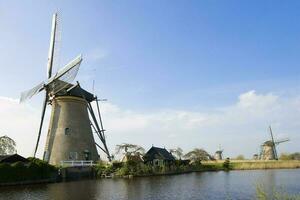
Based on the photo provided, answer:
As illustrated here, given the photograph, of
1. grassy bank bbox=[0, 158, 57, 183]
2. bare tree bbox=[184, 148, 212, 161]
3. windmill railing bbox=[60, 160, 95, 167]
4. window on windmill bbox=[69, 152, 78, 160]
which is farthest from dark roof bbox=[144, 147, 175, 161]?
grassy bank bbox=[0, 158, 57, 183]

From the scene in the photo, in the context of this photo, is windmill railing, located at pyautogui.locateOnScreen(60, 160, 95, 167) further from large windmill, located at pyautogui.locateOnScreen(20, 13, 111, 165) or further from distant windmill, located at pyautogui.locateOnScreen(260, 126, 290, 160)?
distant windmill, located at pyautogui.locateOnScreen(260, 126, 290, 160)

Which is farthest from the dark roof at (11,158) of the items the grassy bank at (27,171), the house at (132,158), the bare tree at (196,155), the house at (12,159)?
the bare tree at (196,155)

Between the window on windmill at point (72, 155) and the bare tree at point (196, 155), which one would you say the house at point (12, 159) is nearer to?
the window on windmill at point (72, 155)

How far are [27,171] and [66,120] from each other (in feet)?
28.5

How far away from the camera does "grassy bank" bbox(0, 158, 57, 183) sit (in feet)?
101

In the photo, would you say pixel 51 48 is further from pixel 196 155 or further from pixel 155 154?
pixel 196 155

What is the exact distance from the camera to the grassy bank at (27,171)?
30.7m

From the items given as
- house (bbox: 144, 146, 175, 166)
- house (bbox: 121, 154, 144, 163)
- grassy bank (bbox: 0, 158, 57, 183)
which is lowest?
grassy bank (bbox: 0, 158, 57, 183)

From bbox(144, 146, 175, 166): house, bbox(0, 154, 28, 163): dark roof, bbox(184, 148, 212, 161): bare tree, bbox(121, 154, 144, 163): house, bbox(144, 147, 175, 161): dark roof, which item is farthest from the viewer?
bbox(184, 148, 212, 161): bare tree

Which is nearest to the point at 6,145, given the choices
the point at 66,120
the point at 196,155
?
the point at 66,120

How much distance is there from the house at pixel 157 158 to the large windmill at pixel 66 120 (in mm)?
7926

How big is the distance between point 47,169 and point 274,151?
157ft

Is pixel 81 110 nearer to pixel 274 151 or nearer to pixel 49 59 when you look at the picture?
pixel 49 59

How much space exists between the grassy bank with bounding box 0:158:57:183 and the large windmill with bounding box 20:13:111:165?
393cm
